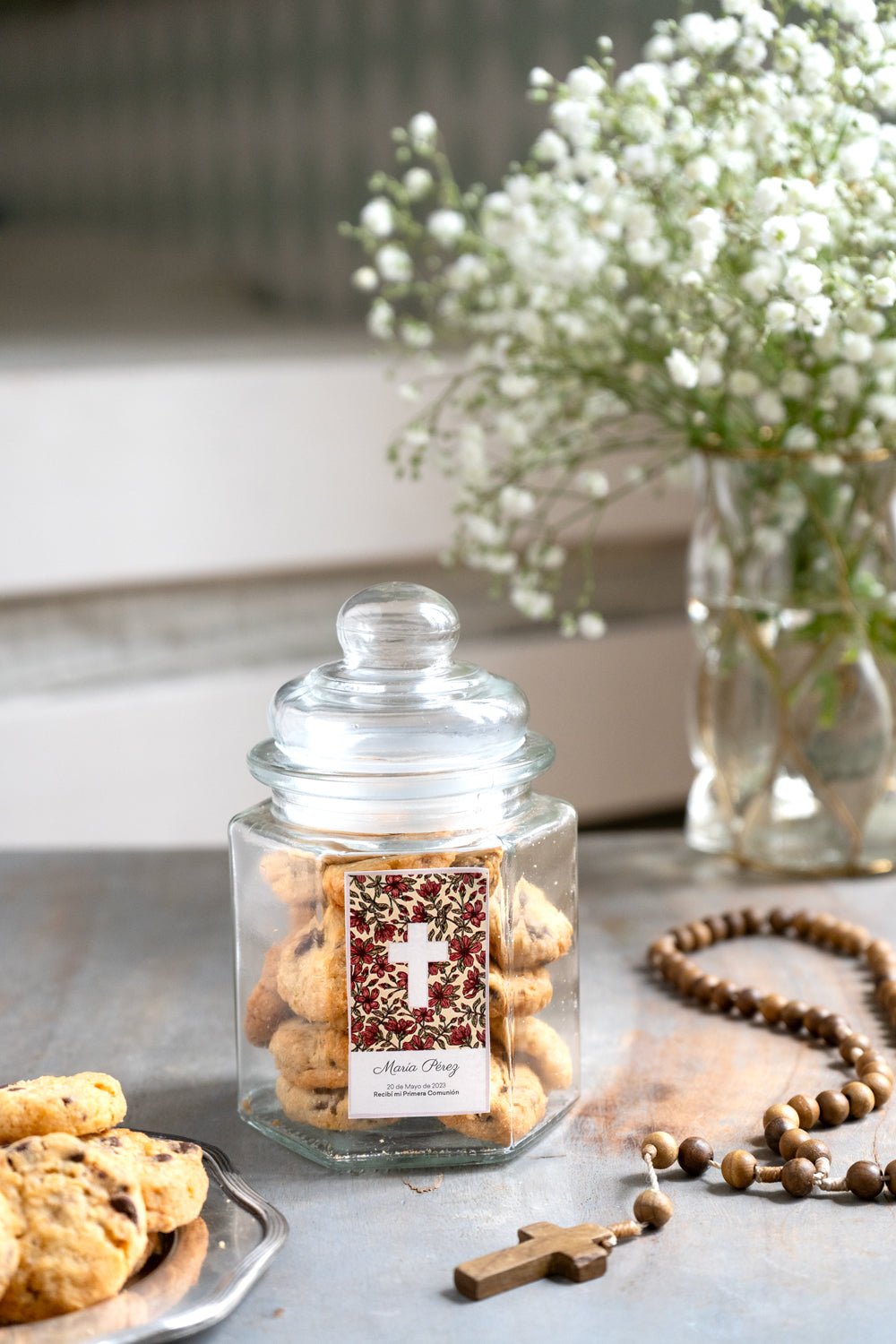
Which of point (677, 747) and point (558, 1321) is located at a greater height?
point (558, 1321)

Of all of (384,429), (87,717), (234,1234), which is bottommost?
(87,717)

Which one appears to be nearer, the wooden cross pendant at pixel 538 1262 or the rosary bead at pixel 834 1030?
the wooden cross pendant at pixel 538 1262

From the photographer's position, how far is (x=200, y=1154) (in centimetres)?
66

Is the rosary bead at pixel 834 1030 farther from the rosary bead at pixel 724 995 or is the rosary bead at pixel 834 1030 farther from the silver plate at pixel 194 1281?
the silver plate at pixel 194 1281

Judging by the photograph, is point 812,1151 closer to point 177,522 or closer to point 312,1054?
point 312,1054

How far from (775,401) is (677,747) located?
99cm

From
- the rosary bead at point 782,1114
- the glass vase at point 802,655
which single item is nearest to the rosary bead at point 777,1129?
the rosary bead at point 782,1114

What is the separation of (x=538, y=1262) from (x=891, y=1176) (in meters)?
0.17

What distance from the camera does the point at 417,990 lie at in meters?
0.69

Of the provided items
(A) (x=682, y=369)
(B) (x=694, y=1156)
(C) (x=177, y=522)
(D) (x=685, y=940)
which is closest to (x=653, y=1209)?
(B) (x=694, y=1156)

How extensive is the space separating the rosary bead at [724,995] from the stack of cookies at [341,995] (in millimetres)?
188

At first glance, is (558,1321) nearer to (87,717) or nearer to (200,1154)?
(200,1154)

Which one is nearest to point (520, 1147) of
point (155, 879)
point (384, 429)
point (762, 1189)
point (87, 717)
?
point (762, 1189)

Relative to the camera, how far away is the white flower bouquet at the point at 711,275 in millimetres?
947
